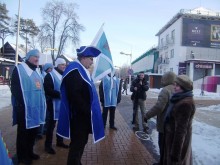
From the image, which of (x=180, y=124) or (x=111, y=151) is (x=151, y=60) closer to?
(x=111, y=151)

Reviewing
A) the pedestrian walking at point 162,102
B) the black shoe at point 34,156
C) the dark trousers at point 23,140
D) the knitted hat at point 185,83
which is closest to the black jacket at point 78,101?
the knitted hat at point 185,83

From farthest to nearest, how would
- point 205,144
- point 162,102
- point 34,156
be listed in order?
point 205,144
point 34,156
point 162,102

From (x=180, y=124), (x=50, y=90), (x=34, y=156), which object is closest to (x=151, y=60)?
(x=50, y=90)

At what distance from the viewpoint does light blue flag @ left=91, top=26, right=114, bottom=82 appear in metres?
6.11

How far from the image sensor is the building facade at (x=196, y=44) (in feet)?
155

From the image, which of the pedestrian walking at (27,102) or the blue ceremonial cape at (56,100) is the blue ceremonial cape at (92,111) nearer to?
the pedestrian walking at (27,102)

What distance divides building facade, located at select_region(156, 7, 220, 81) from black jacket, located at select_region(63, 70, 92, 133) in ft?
145

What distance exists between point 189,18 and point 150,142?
1710 inches

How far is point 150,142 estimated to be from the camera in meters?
7.48

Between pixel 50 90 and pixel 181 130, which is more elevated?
pixel 50 90

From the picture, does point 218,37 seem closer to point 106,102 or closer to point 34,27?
point 34,27

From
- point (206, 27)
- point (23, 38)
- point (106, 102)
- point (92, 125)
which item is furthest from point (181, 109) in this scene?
point (23, 38)

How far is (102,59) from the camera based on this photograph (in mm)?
6379

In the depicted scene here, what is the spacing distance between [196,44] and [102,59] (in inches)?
1739
